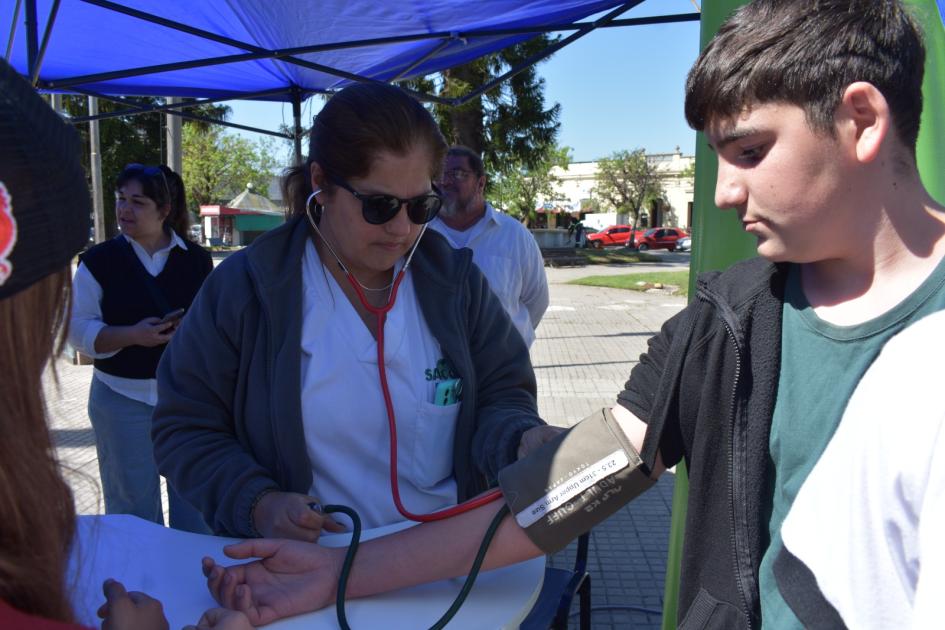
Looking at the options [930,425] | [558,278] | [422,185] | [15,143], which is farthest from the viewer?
[558,278]

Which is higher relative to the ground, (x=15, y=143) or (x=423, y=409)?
(x=15, y=143)

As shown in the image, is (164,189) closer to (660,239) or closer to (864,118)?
(864,118)

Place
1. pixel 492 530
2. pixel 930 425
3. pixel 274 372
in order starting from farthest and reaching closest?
1. pixel 274 372
2. pixel 492 530
3. pixel 930 425

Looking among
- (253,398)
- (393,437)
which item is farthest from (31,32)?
(393,437)

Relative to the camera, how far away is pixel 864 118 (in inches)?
42.1

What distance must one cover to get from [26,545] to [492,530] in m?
0.84

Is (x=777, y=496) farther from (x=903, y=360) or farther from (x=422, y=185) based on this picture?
(x=422, y=185)

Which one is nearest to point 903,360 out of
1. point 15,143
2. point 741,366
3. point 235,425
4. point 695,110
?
point 741,366

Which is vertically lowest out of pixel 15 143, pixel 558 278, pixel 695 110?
pixel 558 278

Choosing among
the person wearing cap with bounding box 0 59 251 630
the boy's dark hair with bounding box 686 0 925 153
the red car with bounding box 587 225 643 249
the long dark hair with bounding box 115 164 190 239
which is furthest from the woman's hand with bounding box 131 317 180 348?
the red car with bounding box 587 225 643 249

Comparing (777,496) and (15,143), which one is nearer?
(15,143)

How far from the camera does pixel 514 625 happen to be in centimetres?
134

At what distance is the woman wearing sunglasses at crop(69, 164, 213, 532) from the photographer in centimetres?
335

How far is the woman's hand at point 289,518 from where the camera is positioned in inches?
58.7
